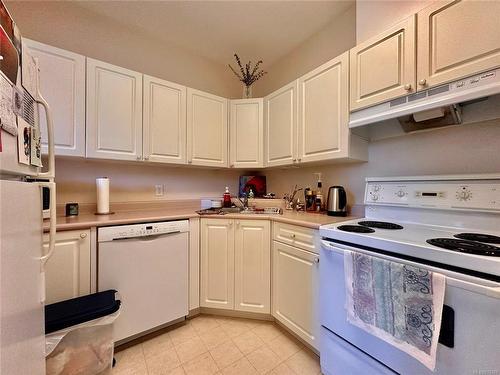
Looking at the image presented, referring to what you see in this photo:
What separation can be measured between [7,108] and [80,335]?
4.01 feet

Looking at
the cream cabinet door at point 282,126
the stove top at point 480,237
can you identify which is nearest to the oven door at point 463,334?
the stove top at point 480,237

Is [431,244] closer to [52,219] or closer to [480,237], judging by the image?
[480,237]

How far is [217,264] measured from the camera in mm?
1836

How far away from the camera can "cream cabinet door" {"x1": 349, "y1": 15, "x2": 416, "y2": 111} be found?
1219 millimetres

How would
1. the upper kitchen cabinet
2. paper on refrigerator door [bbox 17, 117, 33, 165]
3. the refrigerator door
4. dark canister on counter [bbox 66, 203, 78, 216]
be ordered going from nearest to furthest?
the refrigerator door, paper on refrigerator door [bbox 17, 117, 33, 165], the upper kitchen cabinet, dark canister on counter [bbox 66, 203, 78, 216]

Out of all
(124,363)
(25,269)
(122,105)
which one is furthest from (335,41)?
(124,363)

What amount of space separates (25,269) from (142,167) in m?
1.61

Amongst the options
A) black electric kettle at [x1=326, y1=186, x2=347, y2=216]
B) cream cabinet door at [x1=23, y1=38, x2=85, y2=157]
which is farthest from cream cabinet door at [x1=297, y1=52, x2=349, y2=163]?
cream cabinet door at [x1=23, y1=38, x2=85, y2=157]

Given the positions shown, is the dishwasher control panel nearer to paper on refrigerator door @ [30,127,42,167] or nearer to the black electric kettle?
paper on refrigerator door @ [30,127,42,167]

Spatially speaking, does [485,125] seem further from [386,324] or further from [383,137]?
[386,324]

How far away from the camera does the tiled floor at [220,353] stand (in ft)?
4.39

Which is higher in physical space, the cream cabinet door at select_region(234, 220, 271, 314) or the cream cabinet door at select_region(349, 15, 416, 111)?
the cream cabinet door at select_region(349, 15, 416, 111)

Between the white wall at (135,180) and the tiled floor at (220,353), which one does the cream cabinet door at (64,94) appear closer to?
the white wall at (135,180)

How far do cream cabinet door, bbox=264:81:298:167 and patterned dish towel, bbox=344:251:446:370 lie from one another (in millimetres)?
1185
